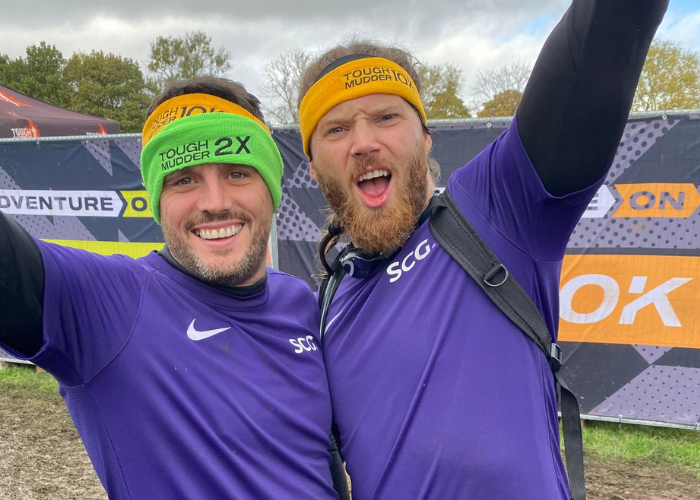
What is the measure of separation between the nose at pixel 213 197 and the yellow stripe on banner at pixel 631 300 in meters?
3.33

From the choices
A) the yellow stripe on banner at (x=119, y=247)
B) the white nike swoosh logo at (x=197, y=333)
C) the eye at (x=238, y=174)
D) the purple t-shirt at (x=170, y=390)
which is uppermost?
the yellow stripe on banner at (x=119, y=247)

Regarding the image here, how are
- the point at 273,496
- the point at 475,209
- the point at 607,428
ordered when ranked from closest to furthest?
the point at 273,496 → the point at 475,209 → the point at 607,428

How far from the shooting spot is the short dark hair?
1748mm

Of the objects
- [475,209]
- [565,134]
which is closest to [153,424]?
[475,209]

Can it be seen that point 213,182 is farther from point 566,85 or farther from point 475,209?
point 566,85

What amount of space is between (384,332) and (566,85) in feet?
2.75

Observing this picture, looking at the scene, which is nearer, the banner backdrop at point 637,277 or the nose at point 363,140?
the nose at point 363,140

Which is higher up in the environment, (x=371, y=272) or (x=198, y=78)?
(x=198, y=78)

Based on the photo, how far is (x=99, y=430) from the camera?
1257 mm

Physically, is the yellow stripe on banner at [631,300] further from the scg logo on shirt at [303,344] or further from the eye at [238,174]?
the eye at [238,174]

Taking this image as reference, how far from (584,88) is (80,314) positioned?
1.38m

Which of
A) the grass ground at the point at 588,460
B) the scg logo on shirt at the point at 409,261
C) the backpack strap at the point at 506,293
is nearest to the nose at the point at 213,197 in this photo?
the scg logo on shirt at the point at 409,261

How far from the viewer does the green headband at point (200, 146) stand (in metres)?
1.59

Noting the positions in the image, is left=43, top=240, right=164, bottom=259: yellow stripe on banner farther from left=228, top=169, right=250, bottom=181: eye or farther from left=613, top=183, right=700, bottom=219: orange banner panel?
left=613, top=183, right=700, bottom=219: orange banner panel
